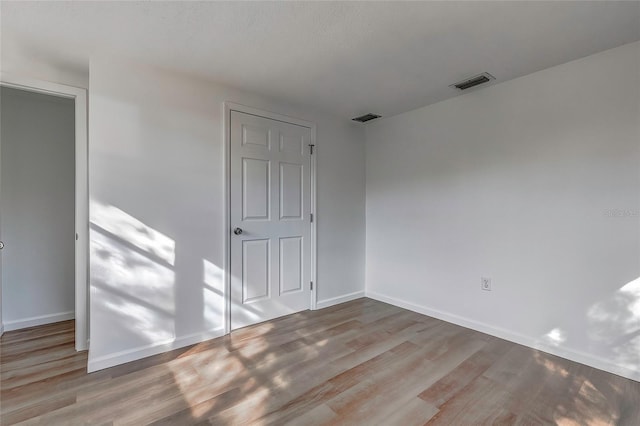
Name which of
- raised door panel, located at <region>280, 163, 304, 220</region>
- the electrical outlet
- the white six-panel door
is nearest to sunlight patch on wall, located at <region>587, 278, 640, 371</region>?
the electrical outlet

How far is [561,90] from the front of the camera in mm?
2225

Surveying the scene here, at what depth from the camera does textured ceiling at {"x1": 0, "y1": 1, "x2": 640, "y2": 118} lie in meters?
1.61

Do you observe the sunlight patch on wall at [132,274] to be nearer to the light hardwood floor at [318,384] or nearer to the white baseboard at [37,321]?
the light hardwood floor at [318,384]

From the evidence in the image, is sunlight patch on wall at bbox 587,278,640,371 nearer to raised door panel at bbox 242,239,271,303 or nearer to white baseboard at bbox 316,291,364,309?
white baseboard at bbox 316,291,364,309

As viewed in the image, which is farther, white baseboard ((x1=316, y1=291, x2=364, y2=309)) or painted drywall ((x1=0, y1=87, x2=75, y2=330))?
white baseboard ((x1=316, y1=291, x2=364, y2=309))

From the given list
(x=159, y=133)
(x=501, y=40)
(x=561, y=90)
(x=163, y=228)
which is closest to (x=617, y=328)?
(x=561, y=90)

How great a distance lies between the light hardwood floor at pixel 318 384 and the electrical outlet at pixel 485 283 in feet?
1.40

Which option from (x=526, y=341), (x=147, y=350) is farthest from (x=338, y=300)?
(x=147, y=350)

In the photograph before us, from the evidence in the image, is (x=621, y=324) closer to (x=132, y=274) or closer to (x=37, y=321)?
(x=132, y=274)

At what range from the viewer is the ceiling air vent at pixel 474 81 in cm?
239

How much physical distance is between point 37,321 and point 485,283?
4377 millimetres

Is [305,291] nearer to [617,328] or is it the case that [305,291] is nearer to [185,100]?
[185,100]

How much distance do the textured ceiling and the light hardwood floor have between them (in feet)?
7.43

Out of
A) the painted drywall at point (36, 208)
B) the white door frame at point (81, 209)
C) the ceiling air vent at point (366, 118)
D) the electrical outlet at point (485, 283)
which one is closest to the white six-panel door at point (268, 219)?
the ceiling air vent at point (366, 118)
